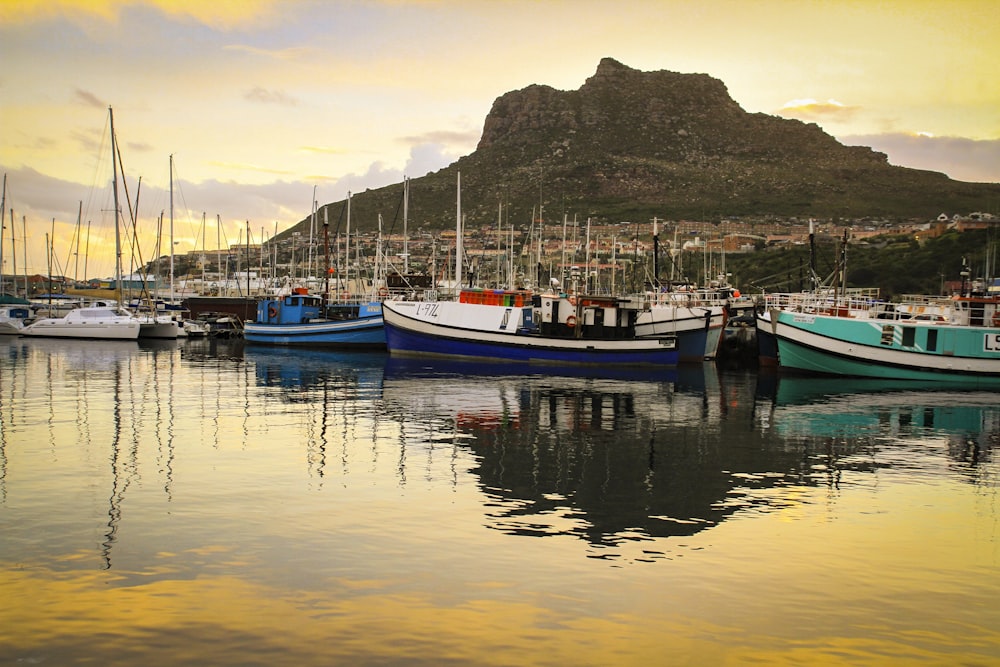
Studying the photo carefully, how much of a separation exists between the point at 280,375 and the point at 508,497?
89.7ft

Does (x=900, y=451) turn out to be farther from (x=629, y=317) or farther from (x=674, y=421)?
(x=629, y=317)

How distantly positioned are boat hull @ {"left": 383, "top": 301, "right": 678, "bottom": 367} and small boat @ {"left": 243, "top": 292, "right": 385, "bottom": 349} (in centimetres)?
597

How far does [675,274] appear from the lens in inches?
2945

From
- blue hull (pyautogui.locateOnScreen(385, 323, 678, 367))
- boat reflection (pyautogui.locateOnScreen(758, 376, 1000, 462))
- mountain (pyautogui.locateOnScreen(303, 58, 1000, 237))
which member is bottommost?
boat reflection (pyautogui.locateOnScreen(758, 376, 1000, 462))

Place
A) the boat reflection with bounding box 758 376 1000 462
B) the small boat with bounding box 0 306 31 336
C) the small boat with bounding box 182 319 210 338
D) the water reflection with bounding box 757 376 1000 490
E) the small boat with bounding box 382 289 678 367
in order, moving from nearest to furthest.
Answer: the water reflection with bounding box 757 376 1000 490
the boat reflection with bounding box 758 376 1000 462
the small boat with bounding box 382 289 678 367
the small boat with bounding box 182 319 210 338
the small boat with bounding box 0 306 31 336

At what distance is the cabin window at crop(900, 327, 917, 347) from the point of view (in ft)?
140

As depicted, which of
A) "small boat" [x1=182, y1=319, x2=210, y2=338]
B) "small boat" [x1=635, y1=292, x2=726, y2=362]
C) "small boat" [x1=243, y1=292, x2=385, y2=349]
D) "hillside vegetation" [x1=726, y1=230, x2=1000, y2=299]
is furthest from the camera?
"hillside vegetation" [x1=726, y1=230, x2=1000, y2=299]

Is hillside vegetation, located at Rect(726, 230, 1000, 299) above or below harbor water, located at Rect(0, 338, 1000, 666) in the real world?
above

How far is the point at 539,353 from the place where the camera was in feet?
159

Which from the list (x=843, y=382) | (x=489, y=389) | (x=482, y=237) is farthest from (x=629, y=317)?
(x=482, y=237)

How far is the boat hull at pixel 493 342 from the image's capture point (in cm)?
4794

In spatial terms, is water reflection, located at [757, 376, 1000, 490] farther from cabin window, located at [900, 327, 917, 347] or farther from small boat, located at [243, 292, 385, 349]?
small boat, located at [243, 292, 385, 349]

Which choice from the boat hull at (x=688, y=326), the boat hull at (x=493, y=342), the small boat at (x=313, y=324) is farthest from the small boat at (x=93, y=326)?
the boat hull at (x=688, y=326)

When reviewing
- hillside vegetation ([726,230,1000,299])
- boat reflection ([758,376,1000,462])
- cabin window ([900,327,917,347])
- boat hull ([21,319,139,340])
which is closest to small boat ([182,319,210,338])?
boat hull ([21,319,139,340])
